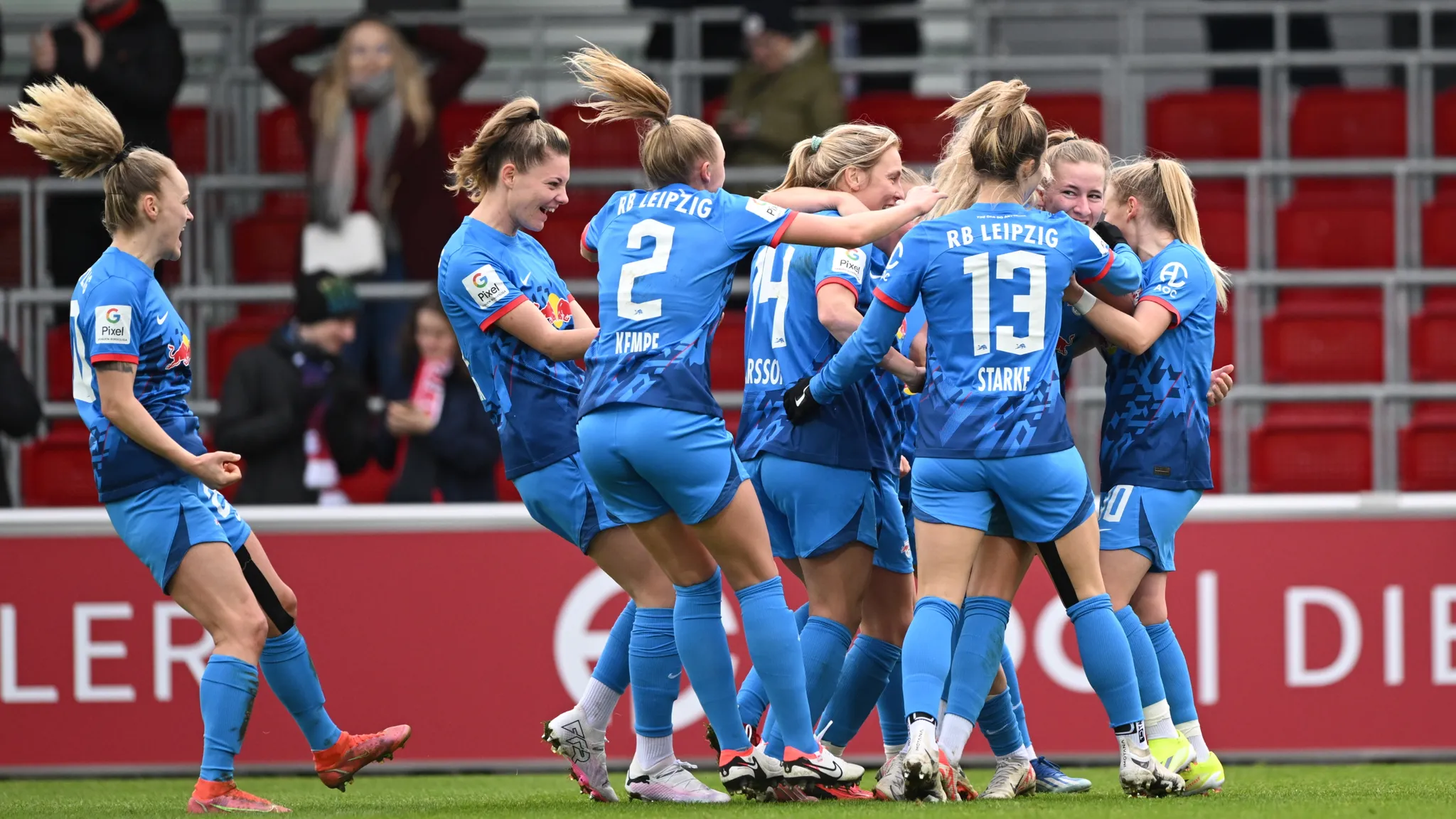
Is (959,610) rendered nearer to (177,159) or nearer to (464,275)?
(464,275)

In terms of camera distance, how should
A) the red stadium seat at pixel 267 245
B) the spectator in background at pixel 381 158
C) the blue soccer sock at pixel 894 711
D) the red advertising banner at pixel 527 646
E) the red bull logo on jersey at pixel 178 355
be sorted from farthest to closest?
the red stadium seat at pixel 267 245 → the spectator in background at pixel 381 158 → the red advertising banner at pixel 527 646 → the blue soccer sock at pixel 894 711 → the red bull logo on jersey at pixel 178 355

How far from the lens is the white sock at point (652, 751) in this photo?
16.8ft

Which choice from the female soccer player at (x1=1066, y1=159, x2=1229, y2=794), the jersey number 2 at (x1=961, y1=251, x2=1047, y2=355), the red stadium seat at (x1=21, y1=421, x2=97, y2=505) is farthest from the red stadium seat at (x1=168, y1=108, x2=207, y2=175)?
the jersey number 2 at (x1=961, y1=251, x2=1047, y2=355)

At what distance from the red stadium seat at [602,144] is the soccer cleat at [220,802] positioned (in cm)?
583

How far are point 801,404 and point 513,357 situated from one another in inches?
33.1

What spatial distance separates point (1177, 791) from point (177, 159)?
7.49 meters

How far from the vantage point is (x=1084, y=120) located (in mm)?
10445

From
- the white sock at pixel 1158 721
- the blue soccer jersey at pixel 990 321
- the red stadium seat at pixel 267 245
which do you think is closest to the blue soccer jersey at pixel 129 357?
the blue soccer jersey at pixel 990 321

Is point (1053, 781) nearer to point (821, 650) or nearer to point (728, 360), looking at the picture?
point (821, 650)

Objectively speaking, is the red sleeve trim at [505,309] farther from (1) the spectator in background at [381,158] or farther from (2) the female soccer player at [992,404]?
(1) the spectator in background at [381,158]

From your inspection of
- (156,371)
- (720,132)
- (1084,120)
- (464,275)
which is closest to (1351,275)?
→ (1084,120)

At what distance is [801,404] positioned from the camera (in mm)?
5039

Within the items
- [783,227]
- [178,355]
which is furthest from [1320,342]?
[178,355]

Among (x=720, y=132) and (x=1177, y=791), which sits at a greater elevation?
(x=720, y=132)
